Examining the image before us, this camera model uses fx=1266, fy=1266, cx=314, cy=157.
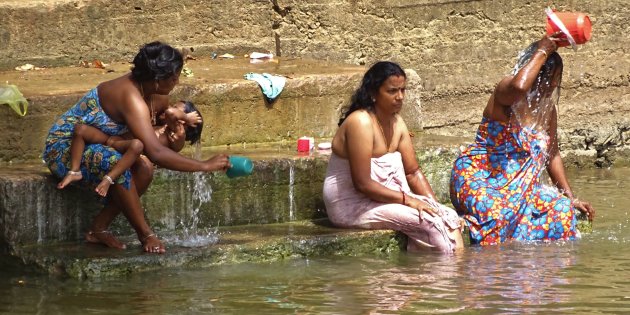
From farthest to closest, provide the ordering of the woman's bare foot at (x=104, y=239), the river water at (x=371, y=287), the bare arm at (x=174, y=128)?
1. the bare arm at (x=174, y=128)
2. the woman's bare foot at (x=104, y=239)
3. the river water at (x=371, y=287)

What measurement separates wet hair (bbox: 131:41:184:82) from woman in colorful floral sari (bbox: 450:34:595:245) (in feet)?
6.55

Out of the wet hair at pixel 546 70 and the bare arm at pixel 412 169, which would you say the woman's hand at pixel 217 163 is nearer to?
the bare arm at pixel 412 169

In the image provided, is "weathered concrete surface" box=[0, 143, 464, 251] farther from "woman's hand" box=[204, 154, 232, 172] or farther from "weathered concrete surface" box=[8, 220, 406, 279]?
"woman's hand" box=[204, 154, 232, 172]

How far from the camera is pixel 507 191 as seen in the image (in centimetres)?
757

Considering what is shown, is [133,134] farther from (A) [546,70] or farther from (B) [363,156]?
(A) [546,70]

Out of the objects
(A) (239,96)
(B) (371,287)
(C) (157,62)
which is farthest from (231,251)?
(A) (239,96)

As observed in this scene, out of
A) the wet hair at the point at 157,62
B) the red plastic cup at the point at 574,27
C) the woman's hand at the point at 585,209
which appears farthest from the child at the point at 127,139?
the woman's hand at the point at 585,209

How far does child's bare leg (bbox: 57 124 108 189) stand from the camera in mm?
6691

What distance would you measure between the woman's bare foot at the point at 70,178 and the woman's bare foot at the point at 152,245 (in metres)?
0.48

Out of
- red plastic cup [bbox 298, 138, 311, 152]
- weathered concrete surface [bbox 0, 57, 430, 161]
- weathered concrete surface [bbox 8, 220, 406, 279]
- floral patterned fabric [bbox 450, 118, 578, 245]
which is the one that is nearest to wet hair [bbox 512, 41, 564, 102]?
floral patterned fabric [bbox 450, 118, 578, 245]

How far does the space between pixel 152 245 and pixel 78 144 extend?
663 mm

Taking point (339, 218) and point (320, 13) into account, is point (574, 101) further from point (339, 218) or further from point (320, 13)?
point (339, 218)

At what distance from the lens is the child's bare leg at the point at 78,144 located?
22.0 ft

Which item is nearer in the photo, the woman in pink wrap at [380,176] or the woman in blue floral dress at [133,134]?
the woman in blue floral dress at [133,134]
